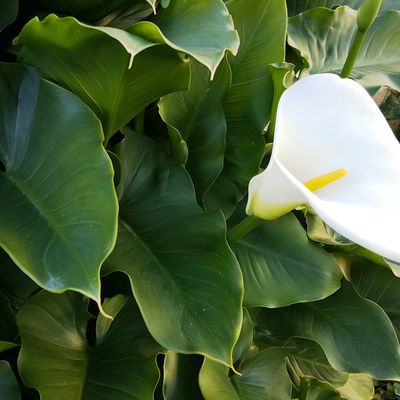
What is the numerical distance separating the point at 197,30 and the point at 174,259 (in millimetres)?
256

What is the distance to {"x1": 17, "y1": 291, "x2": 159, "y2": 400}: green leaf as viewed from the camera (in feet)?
2.13

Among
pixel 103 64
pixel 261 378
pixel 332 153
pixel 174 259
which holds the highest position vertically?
pixel 103 64

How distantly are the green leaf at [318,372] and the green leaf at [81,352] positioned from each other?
341 millimetres

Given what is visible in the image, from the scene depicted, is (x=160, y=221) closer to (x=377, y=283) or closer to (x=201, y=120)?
(x=201, y=120)

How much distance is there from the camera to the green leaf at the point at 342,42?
3.05 feet

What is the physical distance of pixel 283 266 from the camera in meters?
0.78

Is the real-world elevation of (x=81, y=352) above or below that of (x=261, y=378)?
above

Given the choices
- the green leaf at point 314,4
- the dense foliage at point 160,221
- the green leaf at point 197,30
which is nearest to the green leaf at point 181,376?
the dense foliage at point 160,221

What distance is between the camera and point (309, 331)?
847mm

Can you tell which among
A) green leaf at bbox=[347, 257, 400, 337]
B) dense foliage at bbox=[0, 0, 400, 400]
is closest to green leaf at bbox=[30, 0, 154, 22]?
dense foliage at bbox=[0, 0, 400, 400]

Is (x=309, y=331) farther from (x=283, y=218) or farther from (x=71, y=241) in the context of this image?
(x=71, y=241)

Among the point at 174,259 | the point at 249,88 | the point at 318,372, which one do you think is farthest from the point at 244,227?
the point at 318,372

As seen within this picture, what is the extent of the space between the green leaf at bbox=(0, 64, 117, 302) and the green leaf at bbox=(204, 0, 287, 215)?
0.30 meters

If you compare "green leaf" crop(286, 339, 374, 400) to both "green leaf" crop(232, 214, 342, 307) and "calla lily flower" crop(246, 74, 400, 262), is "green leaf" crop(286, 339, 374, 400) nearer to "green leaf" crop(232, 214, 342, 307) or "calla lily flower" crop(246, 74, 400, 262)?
"green leaf" crop(232, 214, 342, 307)
